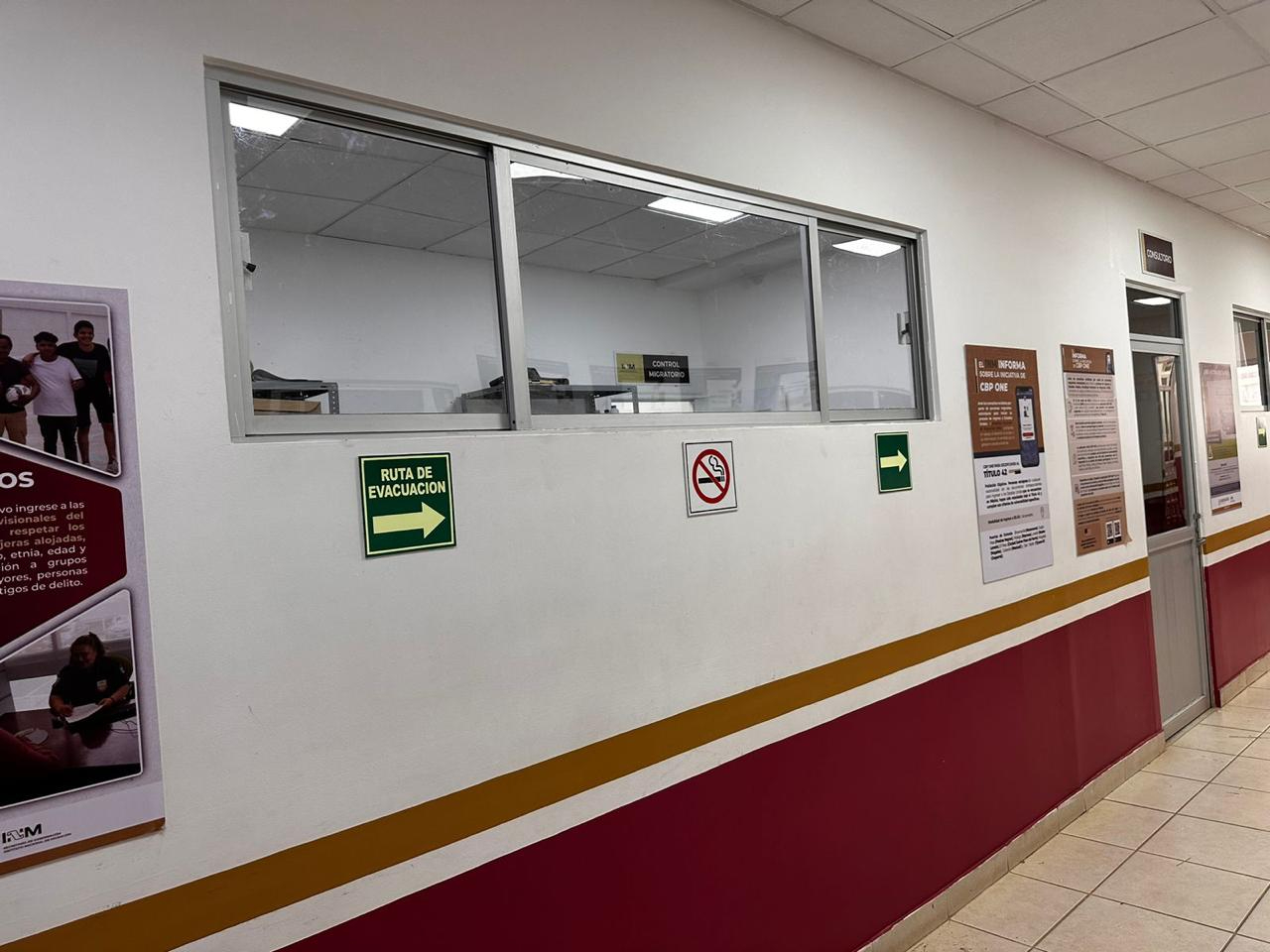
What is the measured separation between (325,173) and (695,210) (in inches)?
44.8

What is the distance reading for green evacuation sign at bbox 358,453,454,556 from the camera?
6.10 feet

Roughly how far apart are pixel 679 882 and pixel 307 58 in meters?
2.16

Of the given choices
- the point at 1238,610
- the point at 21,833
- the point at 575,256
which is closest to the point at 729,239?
the point at 575,256

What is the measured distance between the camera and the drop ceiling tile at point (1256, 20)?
10.3 ft

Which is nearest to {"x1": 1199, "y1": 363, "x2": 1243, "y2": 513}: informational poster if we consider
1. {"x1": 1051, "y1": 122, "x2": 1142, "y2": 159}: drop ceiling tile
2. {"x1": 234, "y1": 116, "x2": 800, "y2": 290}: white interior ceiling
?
{"x1": 1051, "y1": 122, "x2": 1142, "y2": 159}: drop ceiling tile

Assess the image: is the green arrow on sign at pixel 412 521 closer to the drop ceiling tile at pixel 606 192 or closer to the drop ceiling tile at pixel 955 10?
the drop ceiling tile at pixel 606 192

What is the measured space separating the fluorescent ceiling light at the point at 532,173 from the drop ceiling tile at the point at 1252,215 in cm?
552

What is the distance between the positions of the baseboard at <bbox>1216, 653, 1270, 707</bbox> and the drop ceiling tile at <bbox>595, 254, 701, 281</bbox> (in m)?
4.89

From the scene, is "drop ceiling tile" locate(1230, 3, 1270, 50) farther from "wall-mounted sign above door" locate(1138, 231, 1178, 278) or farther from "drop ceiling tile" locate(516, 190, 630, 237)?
"drop ceiling tile" locate(516, 190, 630, 237)

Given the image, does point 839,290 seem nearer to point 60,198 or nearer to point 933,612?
point 933,612

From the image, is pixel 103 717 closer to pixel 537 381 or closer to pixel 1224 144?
pixel 537 381

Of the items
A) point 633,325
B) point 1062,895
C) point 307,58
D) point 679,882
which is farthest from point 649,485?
point 1062,895

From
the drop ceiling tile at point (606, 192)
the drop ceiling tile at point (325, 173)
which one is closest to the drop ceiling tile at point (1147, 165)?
the drop ceiling tile at point (606, 192)

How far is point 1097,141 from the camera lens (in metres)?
4.32
